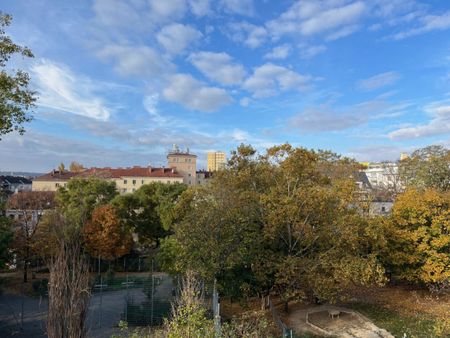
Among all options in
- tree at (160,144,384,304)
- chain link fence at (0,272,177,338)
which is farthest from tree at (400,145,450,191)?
chain link fence at (0,272,177,338)

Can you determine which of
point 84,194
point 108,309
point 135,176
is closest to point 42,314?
point 108,309

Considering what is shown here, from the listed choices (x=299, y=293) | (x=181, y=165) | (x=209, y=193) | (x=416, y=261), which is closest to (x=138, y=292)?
(x=209, y=193)

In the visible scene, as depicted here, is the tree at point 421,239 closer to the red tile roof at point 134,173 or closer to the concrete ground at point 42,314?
the concrete ground at point 42,314

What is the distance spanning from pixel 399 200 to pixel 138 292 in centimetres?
1384

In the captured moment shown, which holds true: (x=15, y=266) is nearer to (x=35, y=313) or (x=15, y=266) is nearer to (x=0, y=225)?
(x=0, y=225)

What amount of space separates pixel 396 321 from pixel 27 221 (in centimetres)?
2361

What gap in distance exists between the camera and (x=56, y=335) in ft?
17.1

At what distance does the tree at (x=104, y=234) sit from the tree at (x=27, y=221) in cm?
334

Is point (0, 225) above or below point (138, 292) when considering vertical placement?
above

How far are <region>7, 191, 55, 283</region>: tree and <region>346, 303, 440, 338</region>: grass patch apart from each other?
61.0 feet

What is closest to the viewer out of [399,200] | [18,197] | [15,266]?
[399,200]

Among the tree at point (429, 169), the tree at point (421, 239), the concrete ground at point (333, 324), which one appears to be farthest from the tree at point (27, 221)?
the tree at point (429, 169)

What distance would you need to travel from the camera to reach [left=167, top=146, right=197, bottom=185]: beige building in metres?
72.8

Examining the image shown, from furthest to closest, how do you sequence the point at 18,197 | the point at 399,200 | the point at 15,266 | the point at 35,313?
the point at 18,197, the point at 15,266, the point at 399,200, the point at 35,313
